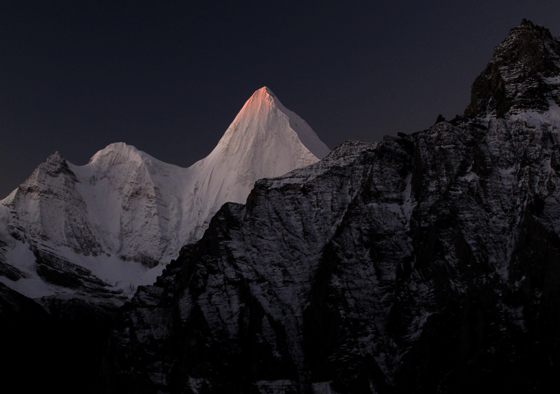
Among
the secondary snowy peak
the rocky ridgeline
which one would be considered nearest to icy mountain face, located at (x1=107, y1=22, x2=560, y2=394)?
the rocky ridgeline

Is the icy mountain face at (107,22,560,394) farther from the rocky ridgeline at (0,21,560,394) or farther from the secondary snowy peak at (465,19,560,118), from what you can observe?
the secondary snowy peak at (465,19,560,118)

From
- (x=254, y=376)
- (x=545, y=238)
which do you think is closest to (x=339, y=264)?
(x=254, y=376)

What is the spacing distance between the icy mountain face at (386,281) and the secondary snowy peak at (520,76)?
542 millimetres

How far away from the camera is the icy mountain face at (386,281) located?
94581 millimetres

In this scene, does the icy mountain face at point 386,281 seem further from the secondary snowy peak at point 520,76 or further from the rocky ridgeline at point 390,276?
the secondary snowy peak at point 520,76

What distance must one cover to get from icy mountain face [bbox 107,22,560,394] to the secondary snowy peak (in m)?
0.54

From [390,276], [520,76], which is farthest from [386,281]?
[520,76]

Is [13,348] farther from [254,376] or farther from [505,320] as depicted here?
[505,320]

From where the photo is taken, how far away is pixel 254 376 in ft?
341

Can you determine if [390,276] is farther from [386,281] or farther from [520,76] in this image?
[520,76]

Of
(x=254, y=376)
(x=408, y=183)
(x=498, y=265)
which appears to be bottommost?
(x=254, y=376)

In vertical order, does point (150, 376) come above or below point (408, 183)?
below

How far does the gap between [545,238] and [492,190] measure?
11.9 m

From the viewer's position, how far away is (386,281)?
107 metres
